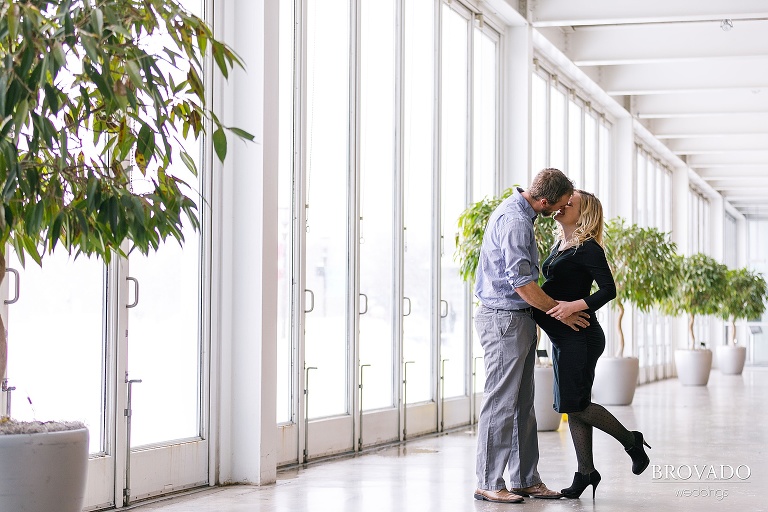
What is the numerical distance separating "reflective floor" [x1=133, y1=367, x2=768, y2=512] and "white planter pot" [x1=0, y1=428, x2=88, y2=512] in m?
1.70

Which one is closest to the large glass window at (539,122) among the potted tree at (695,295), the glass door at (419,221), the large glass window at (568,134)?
the large glass window at (568,134)

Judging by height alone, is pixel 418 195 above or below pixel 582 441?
above

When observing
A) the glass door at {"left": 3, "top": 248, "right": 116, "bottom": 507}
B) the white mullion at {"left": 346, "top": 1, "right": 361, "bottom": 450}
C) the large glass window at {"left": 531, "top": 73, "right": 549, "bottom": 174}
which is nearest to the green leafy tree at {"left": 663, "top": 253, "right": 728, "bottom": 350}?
the large glass window at {"left": 531, "top": 73, "right": 549, "bottom": 174}

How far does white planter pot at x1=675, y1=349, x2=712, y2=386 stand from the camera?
13.7m

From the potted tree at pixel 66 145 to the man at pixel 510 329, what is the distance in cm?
192

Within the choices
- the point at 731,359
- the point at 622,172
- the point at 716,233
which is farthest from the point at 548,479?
the point at 716,233

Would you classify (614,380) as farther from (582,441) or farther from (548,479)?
(582,441)

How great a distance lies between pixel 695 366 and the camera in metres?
13.7

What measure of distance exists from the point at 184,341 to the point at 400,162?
2774mm

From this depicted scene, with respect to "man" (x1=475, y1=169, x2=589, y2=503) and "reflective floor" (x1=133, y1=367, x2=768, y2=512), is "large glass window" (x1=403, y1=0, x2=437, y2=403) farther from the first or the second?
"man" (x1=475, y1=169, x2=589, y2=503)

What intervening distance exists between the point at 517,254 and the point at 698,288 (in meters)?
10.4

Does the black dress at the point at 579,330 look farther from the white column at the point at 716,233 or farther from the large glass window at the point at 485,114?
the white column at the point at 716,233

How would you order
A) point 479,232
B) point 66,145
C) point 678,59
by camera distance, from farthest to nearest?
point 678,59
point 479,232
point 66,145

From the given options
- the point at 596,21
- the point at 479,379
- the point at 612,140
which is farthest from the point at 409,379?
the point at 612,140
